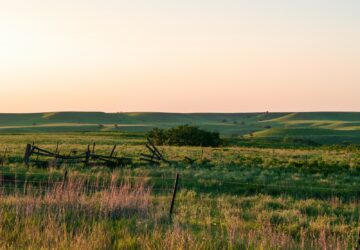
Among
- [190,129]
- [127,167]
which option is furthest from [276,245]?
[190,129]

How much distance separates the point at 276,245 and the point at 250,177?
15.4m

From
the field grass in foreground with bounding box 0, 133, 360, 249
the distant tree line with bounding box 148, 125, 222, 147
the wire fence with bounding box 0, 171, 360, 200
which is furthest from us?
the distant tree line with bounding box 148, 125, 222, 147

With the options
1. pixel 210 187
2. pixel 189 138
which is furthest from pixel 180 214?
pixel 189 138

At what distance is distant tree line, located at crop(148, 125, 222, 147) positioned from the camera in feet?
198

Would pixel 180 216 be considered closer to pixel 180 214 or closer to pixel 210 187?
pixel 180 214

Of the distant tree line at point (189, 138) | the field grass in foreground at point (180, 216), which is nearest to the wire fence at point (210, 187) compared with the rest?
the field grass in foreground at point (180, 216)

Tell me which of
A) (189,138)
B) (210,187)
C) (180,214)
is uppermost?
(180,214)

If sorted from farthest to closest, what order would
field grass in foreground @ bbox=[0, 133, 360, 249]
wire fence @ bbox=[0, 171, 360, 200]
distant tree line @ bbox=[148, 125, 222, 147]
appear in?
distant tree line @ bbox=[148, 125, 222, 147] < wire fence @ bbox=[0, 171, 360, 200] < field grass in foreground @ bbox=[0, 133, 360, 249]

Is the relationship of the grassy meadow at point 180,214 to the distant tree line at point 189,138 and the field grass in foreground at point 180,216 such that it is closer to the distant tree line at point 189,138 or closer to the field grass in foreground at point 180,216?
the field grass in foreground at point 180,216

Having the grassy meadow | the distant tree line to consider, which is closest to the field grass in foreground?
the grassy meadow

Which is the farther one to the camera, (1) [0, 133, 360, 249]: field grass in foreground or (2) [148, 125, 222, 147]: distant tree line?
(2) [148, 125, 222, 147]: distant tree line

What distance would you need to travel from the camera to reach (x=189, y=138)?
A: 61.7 m

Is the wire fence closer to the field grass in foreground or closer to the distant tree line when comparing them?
the field grass in foreground

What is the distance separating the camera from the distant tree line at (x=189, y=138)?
6041cm
